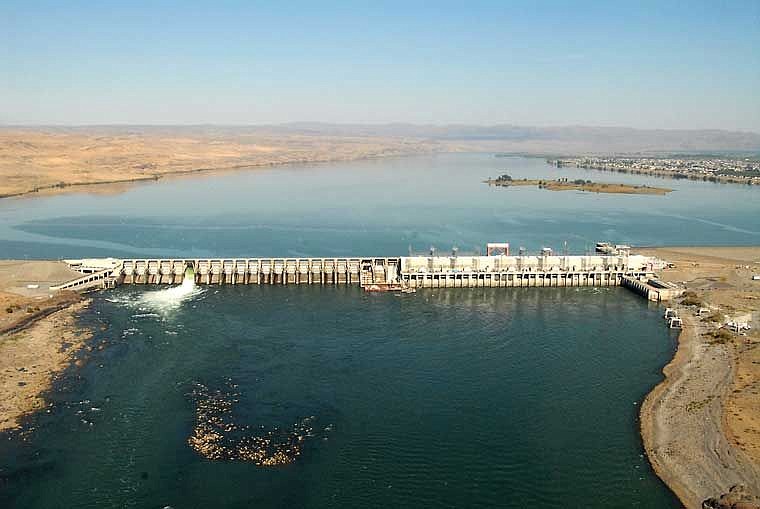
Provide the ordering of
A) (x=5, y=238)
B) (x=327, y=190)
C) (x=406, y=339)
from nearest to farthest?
(x=406, y=339) < (x=5, y=238) < (x=327, y=190)

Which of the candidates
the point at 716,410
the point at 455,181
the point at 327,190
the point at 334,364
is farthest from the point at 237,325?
the point at 455,181

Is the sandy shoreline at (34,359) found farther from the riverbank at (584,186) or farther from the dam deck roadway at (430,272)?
the riverbank at (584,186)

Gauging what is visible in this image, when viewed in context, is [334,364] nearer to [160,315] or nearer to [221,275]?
[160,315]

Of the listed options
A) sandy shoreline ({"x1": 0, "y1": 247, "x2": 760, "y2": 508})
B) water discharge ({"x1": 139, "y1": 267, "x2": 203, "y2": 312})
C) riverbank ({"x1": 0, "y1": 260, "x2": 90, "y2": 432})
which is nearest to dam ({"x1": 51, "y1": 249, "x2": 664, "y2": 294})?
water discharge ({"x1": 139, "y1": 267, "x2": 203, "y2": 312})

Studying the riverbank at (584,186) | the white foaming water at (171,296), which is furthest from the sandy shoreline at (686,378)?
the riverbank at (584,186)

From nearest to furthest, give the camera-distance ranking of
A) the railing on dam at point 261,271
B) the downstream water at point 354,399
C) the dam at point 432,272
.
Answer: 1. the downstream water at point 354,399
2. the dam at point 432,272
3. the railing on dam at point 261,271

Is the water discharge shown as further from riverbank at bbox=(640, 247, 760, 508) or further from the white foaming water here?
riverbank at bbox=(640, 247, 760, 508)

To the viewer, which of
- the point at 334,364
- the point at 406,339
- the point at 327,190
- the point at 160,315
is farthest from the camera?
the point at 327,190

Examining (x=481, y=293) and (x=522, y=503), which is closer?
(x=522, y=503)
